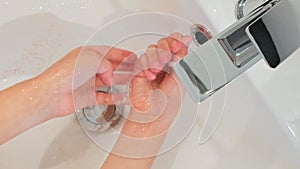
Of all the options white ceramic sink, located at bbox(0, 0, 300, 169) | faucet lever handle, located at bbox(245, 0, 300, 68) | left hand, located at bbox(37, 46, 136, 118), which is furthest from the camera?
left hand, located at bbox(37, 46, 136, 118)

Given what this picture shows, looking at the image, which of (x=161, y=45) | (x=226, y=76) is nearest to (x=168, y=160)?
(x=161, y=45)

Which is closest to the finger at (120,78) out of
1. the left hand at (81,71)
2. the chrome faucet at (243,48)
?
the left hand at (81,71)

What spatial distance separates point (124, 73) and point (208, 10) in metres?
0.16

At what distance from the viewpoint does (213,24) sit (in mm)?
569

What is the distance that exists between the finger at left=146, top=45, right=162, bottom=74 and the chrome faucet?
0.21 m

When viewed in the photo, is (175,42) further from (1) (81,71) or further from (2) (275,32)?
(2) (275,32)

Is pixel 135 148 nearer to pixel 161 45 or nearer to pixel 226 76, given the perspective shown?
pixel 161 45

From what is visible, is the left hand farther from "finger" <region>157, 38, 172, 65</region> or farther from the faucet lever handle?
the faucet lever handle

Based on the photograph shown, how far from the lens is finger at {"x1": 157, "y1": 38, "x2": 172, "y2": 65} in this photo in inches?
24.2

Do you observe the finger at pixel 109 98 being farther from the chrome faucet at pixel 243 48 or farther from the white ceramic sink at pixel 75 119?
the chrome faucet at pixel 243 48

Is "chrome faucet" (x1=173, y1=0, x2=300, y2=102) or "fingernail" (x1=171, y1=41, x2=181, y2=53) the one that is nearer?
"chrome faucet" (x1=173, y1=0, x2=300, y2=102)

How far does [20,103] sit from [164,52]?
0.21 m

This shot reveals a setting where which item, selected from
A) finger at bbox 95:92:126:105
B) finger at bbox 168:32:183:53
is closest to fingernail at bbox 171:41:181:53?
finger at bbox 168:32:183:53

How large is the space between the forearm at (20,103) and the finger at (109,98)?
79 mm
